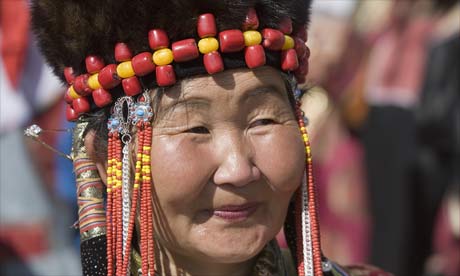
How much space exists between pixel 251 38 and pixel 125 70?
0.30m

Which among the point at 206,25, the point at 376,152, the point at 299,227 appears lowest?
the point at 376,152

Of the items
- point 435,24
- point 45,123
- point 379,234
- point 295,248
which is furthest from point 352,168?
point 295,248

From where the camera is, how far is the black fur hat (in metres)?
1.97

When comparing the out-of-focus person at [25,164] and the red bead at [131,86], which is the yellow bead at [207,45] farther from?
the out-of-focus person at [25,164]

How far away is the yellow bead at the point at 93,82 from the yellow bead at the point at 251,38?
0.36m

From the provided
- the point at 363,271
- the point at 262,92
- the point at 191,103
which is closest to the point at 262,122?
the point at 262,92

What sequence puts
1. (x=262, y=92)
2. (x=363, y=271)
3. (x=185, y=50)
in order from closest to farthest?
(x=185, y=50) < (x=262, y=92) < (x=363, y=271)

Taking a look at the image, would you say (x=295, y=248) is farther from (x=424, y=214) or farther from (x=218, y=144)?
(x=424, y=214)

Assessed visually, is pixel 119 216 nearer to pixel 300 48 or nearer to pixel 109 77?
pixel 109 77

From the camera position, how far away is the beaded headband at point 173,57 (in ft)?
6.47

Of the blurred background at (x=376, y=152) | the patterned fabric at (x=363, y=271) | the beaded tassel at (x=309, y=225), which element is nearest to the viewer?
the beaded tassel at (x=309, y=225)

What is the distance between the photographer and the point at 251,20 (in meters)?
2.01

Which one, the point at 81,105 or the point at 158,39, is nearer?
the point at 158,39

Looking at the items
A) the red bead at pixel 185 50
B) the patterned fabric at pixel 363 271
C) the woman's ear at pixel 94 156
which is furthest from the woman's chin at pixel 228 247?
the patterned fabric at pixel 363 271
